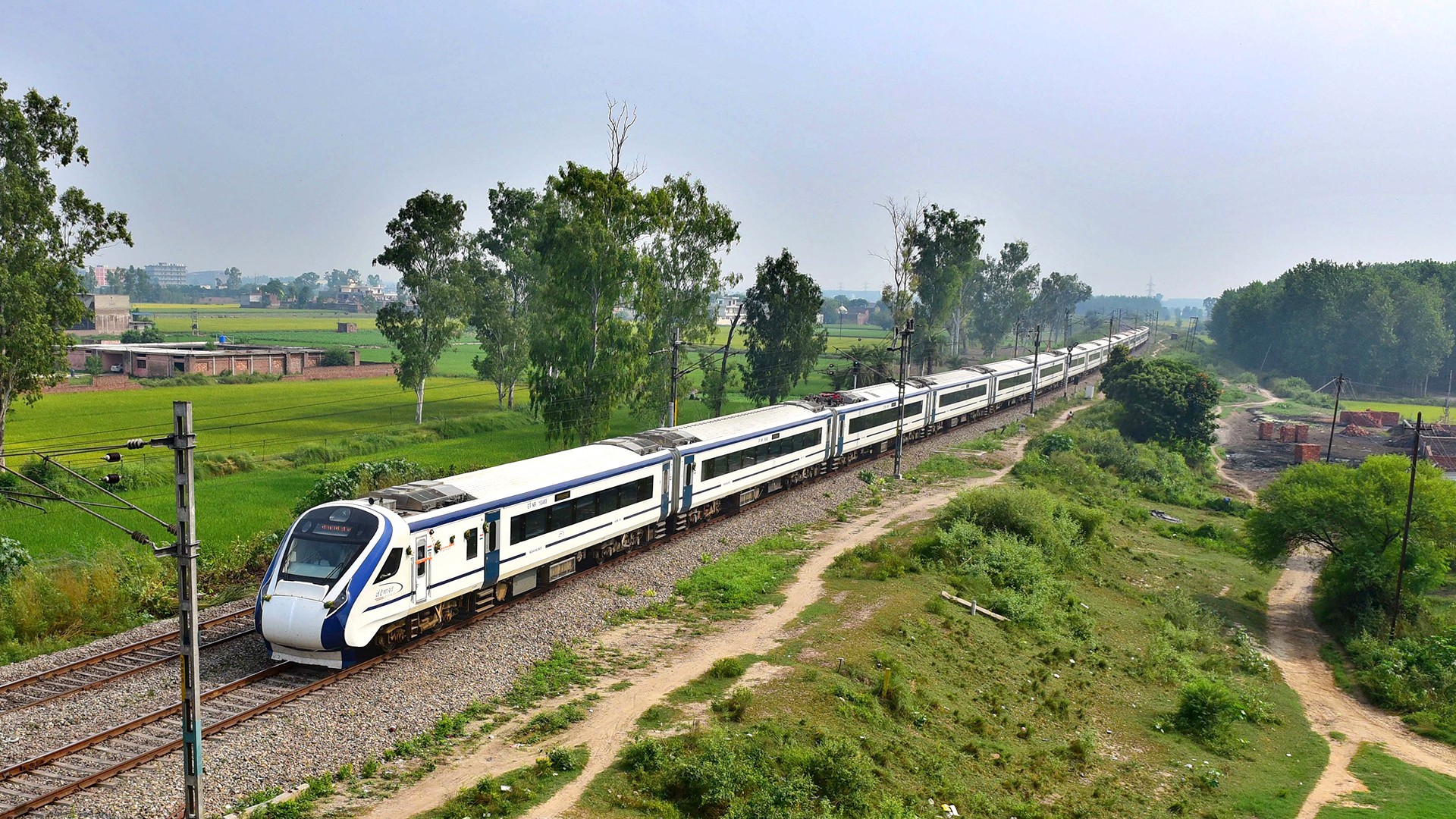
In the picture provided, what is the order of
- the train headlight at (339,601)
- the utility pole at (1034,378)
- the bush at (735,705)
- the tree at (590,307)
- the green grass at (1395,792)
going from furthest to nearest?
the utility pole at (1034,378), the tree at (590,307), the green grass at (1395,792), the train headlight at (339,601), the bush at (735,705)

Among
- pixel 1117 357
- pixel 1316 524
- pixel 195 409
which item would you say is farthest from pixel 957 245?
pixel 195 409

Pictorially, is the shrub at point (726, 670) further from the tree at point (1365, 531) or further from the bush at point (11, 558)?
the tree at point (1365, 531)

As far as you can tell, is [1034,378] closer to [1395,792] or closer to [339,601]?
[1395,792]

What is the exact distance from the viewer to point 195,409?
60.4m

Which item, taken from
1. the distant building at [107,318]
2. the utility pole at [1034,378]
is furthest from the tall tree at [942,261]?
the distant building at [107,318]

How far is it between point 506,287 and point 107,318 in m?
83.4

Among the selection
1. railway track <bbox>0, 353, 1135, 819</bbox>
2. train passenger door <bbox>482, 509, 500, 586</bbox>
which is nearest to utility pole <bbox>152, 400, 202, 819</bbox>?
railway track <bbox>0, 353, 1135, 819</bbox>

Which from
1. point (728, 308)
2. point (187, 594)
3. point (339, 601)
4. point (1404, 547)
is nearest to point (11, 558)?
point (339, 601)

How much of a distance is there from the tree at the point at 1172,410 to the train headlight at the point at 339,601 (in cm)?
5781

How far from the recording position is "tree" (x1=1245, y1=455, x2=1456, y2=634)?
3353 cm

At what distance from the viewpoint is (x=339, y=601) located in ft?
57.0

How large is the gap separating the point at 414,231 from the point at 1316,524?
4709 centimetres

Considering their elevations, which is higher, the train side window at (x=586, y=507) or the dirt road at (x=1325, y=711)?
the train side window at (x=586, y=507)

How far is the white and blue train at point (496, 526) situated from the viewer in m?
17.7
